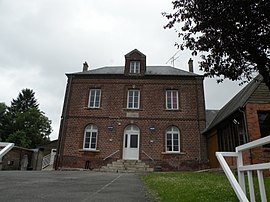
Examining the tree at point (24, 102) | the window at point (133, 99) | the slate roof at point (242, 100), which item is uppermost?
the tree at point (24, 102)

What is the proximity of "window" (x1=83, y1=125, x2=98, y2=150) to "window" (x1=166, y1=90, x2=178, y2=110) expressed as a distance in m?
5.94

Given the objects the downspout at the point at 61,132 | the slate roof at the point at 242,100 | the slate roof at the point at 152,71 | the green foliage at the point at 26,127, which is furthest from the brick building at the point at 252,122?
the green foliage at the point at 26,127

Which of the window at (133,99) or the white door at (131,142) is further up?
the window at (133,99)

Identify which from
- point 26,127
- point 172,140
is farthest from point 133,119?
point 26,127

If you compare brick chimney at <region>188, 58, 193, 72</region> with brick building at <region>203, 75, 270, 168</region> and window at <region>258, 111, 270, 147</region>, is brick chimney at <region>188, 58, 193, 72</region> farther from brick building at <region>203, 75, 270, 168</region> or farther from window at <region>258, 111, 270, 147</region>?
window at <region>258, 111, 270, 147</region>

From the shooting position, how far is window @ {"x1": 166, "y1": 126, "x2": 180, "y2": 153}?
1792 centimetres

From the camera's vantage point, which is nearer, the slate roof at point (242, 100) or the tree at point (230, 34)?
the tree at point (230, 34)

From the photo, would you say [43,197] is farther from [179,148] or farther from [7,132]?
[7,132]

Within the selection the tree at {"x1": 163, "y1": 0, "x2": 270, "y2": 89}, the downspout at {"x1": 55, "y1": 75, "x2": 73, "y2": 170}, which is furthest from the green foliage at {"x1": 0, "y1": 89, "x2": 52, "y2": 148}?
the tree at {"x1": 163, "y1": 0, "x2": 270, "y2": 89}

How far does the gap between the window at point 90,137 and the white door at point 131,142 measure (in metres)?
2.25

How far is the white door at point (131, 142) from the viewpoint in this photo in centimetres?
1794

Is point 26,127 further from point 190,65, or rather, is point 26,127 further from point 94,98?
point 190,65

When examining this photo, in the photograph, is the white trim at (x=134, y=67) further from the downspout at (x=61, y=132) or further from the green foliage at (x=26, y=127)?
the green foliage at (x=26, y=127)

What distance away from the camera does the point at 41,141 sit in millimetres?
42812
